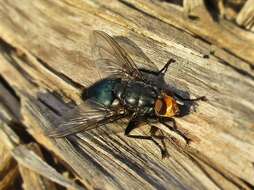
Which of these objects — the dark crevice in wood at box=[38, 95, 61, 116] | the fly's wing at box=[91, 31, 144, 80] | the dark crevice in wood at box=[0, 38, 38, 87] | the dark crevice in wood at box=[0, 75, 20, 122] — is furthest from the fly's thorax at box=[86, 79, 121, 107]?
the dark crevice in wood at box=[0, 75, 20, 122]

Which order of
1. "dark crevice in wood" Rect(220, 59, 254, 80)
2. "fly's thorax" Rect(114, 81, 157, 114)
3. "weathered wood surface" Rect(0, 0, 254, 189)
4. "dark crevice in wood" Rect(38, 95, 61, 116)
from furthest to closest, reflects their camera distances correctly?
1. "dark crevice in wood" Rect(38, 95, 61, 116)
2. "dark crevice in wood" Rect(220, 59, 254, 80)
3. "fly's thorax" Rect(114, 81, 157, 114)
4. "weathered wood surface" Rect(0, 0, 254, 189)

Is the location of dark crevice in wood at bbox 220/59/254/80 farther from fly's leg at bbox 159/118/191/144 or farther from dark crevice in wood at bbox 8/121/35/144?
dark crevice in wood at bbox 8/121/35/144

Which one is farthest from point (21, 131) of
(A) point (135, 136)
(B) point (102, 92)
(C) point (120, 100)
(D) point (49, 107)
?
(A) point (135, 136)

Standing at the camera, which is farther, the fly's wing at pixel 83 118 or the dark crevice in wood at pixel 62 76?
the dark crevice in wood at pixel 62 76

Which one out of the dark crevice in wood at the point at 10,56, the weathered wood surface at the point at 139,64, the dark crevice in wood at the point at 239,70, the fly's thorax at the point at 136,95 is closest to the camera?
the weathered wood surface at the point at 139,64

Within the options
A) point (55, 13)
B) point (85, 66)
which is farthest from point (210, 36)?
point (55, 13)

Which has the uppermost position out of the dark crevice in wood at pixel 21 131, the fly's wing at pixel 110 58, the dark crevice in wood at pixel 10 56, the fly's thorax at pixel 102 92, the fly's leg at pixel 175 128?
the fly's wing at pixel 110 58

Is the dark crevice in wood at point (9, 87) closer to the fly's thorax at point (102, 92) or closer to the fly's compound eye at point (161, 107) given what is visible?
the fly's thorax at point (102, 92)

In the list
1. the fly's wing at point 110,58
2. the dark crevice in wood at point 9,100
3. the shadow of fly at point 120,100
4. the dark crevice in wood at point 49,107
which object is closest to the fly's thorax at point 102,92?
the shadow of fly at point 120,100
